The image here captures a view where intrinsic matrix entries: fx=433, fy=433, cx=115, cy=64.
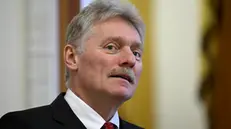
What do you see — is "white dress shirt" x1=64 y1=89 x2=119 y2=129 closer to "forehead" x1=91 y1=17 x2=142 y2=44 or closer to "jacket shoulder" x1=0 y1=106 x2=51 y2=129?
"jacket shoulder" x1=0 y1=106 x2=51 y2=129

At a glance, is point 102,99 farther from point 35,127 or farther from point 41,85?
point 41,85

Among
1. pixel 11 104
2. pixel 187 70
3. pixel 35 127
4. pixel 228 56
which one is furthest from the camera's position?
pixel 11 104

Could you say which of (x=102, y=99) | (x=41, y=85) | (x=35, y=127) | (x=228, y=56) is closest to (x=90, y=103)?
(x=102, y=99)

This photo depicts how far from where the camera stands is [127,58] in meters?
1.18

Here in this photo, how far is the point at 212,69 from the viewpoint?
1.74 meters

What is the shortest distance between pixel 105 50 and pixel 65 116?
0.72 ft

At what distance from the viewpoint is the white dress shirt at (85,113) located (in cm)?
122

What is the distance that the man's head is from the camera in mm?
1172

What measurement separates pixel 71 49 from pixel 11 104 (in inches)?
36.3

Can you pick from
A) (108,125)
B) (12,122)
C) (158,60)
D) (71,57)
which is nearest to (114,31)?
(71,57)

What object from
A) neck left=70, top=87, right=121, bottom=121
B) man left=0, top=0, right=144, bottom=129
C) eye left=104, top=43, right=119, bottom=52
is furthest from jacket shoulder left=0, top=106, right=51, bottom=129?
eye left=104, top=43, right=119, bottom=52

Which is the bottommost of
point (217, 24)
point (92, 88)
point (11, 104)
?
point (11, 104)

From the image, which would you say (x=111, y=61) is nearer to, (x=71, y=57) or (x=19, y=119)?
(x=71, y=57)

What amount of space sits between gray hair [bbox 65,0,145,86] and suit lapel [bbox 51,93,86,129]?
16 centimetres
